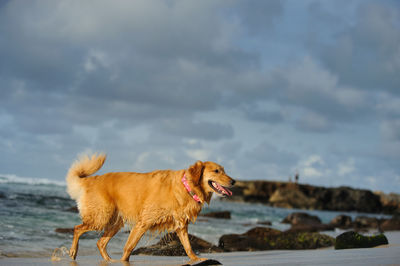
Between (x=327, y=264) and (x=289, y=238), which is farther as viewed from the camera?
(x=289, y=238)

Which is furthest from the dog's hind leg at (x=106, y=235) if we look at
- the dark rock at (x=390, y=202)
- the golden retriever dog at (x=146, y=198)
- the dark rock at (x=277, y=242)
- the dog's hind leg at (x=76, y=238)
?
the dark rock at (x=390, y=202)

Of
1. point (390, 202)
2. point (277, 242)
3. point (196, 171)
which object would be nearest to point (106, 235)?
point (196, 171)

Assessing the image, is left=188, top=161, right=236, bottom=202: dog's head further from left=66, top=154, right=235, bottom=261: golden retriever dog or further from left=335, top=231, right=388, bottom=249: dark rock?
left=335, top=231, right=388, bottom=249: dark rock

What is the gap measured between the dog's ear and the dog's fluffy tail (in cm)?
209

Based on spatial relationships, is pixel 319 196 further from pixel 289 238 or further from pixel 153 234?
pixel 153 234

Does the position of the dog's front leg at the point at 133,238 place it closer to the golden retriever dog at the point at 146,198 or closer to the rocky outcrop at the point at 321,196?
the golden retriever dog at the point at 146,198

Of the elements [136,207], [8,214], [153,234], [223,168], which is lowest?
[153,234]

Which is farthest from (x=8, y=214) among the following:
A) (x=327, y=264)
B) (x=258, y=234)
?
(x=327, y=264)

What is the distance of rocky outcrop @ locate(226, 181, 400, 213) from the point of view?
8281 cm

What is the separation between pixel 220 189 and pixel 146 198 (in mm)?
1267

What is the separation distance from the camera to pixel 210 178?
22.1 ft

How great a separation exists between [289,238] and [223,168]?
22.9ft

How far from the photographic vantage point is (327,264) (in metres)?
5.22

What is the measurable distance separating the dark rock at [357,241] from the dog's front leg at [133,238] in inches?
190
